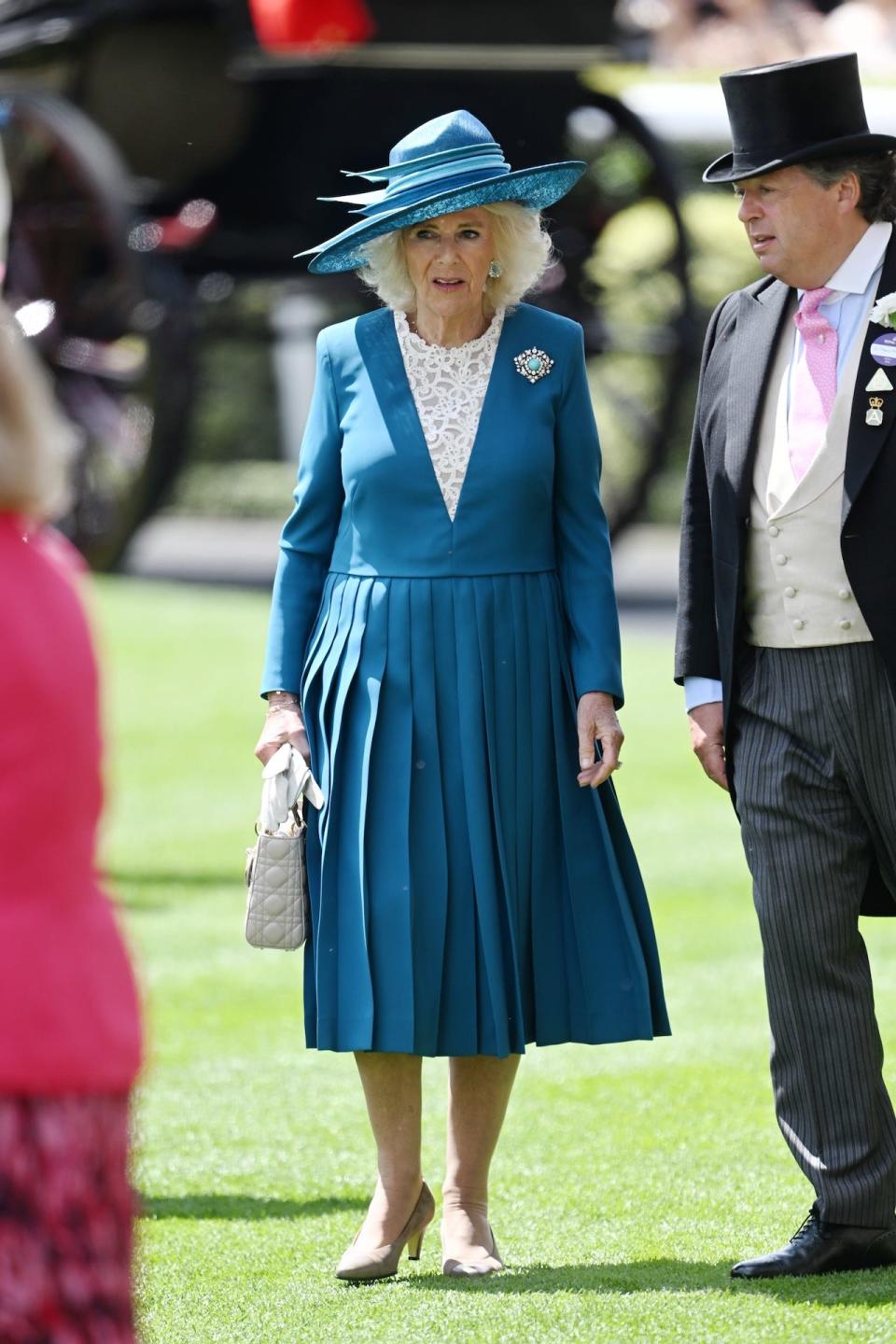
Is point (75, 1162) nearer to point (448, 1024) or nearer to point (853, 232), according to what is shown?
point (448, 1024)

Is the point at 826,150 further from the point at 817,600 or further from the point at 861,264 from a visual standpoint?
the point at 817,600

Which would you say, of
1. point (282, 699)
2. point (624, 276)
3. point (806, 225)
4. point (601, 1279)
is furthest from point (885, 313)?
point (624, 276)

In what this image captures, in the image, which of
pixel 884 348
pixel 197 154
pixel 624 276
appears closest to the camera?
pixel 884 348

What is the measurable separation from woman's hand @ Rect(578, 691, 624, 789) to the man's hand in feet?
0.47

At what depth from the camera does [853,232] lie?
3.87 metres

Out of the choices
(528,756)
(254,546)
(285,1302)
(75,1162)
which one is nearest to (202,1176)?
(285,1302)

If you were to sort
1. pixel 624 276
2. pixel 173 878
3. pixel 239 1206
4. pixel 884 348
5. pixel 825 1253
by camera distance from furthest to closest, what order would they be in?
pixel 624 276
pixel 173 878
pixel 239 1206
pixel 825 1253
pixel 884 348

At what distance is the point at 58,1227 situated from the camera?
7.85ft

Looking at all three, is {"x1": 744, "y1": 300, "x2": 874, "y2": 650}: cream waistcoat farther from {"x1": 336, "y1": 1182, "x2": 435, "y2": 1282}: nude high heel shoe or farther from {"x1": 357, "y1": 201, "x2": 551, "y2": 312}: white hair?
{"x1": 336, "y1": 1182, "x2": 435, "y2": 1282}: nude high heel shoe

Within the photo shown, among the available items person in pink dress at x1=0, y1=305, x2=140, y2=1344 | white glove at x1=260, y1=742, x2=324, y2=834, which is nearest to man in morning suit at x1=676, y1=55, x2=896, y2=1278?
white glove at x1=260, y1=742, x2=324, y2=834

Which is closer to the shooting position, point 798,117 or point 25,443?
point 25,443

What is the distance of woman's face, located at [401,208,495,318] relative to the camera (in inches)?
158

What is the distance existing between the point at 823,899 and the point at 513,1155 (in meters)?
1.29

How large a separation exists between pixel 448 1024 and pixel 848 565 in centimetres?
92
